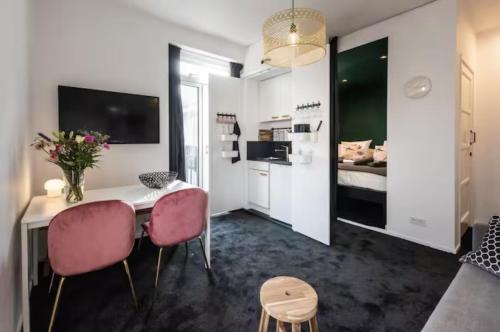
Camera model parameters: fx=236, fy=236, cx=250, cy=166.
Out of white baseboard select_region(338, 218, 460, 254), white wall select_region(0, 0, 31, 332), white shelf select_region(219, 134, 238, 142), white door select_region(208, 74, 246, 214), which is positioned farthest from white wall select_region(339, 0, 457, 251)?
white wall select_region(0, 0, 31, 332)

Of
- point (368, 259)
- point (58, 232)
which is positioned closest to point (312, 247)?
point (368, 259)

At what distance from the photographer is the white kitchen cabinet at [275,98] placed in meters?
3.88

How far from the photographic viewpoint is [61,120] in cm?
246

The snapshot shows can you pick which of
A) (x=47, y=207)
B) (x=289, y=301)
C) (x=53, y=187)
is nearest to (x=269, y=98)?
(x=53, y=187)

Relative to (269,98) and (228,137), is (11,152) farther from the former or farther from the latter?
(269,98)

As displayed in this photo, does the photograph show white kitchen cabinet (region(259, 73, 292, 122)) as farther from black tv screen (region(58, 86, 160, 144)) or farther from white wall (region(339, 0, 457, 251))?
black tv screen (region(58, 86, 160, 144))

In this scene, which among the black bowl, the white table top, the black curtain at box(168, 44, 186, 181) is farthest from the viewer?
the black curtain at box(168, 44, 186, 181)

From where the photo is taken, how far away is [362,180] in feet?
11.7

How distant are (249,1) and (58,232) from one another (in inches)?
111

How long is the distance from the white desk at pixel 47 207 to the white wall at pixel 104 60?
0.55 metres

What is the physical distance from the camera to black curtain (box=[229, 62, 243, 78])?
13.4 feet

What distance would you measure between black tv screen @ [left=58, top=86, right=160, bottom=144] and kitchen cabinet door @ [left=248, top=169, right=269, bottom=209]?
1.69 m

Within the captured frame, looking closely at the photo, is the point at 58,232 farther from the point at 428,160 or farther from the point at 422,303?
the point at 428,160

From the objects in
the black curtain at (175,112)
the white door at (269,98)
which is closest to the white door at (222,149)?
the white door at (269,98)
